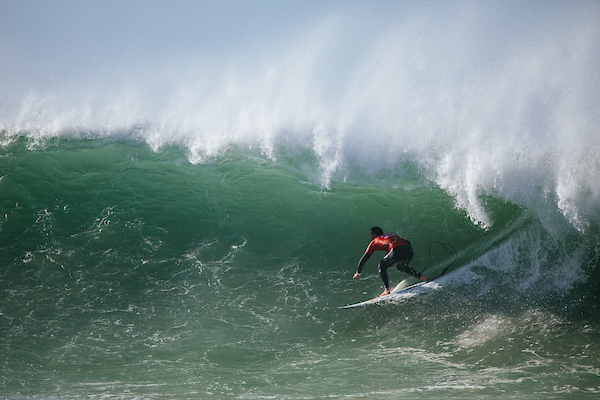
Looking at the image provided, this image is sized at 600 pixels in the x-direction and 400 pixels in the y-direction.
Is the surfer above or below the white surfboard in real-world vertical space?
above

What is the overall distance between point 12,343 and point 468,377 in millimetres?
5127

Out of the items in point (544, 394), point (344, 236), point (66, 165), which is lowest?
point (544, 394)

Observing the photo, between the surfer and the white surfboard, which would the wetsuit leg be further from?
the white surfboard


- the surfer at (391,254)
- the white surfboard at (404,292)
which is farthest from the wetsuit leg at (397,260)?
the white surfboard at (404,292)

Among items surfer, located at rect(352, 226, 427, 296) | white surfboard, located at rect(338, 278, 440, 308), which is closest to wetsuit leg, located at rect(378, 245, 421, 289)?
surfer, located at rect(352, 226, 427, 296)

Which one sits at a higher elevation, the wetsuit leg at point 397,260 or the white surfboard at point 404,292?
the wetsuit leg at point 397,260

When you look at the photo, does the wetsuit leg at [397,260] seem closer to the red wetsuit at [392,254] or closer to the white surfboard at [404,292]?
the red wetsuit at [392,254]

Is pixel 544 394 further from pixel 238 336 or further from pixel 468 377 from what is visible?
pixel 238 336

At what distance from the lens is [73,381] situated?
4.24 metres

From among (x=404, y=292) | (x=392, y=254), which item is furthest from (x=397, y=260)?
(x=404, y=292)

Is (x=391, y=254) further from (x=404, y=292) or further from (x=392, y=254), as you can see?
(x=404, y=292)

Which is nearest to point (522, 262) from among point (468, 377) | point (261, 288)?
point (468, 377)

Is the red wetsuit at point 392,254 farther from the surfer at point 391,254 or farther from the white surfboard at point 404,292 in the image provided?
the white surfboard at point 404,292

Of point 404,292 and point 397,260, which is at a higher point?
point 397,260
